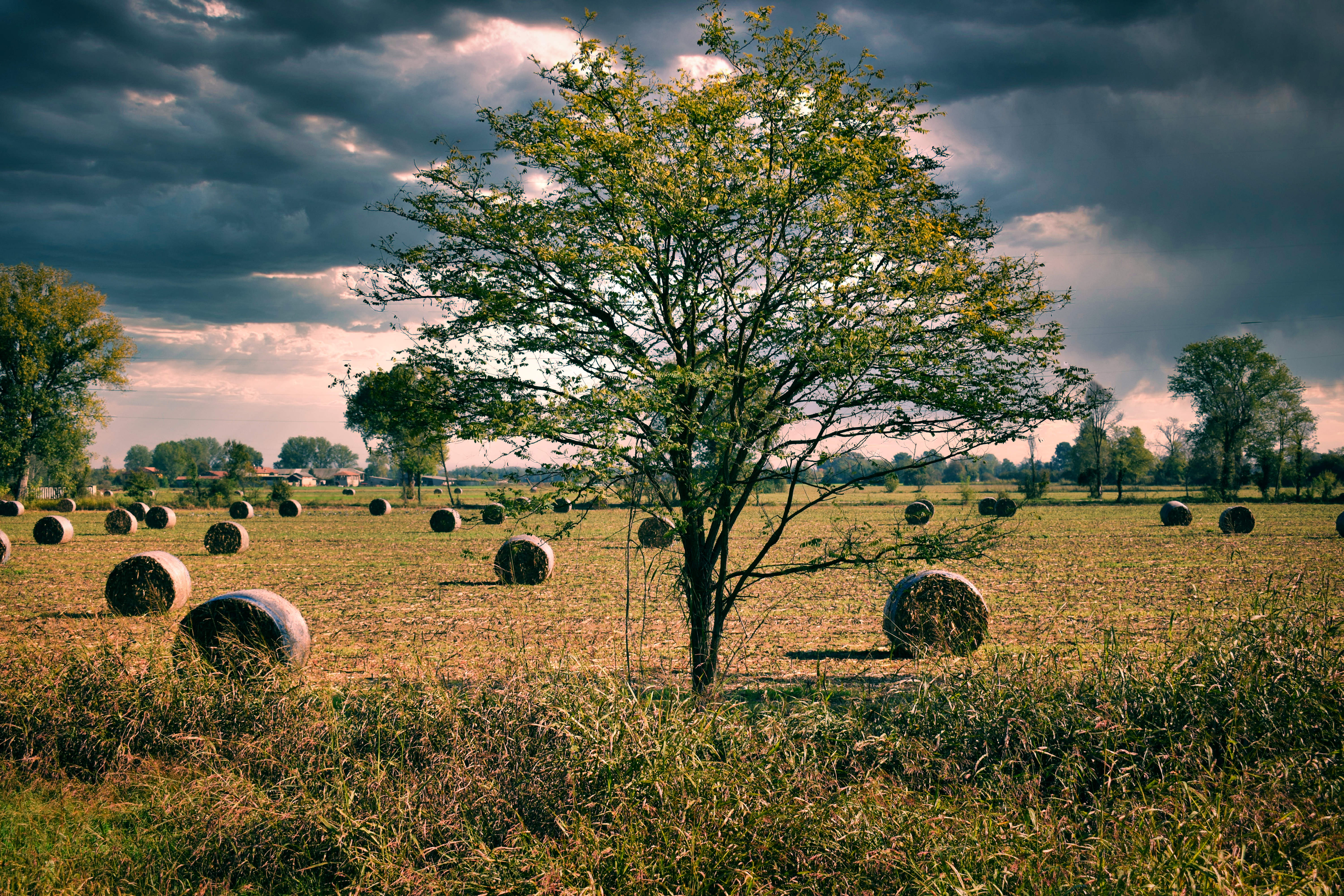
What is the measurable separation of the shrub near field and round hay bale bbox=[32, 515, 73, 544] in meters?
30.3

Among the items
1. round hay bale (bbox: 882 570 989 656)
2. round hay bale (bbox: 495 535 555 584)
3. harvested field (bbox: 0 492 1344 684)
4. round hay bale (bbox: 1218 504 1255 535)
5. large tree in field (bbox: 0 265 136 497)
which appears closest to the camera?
harvested field (bbox: 0 492 1344 684)

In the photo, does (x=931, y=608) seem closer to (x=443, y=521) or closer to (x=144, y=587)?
(x=144, y=587)

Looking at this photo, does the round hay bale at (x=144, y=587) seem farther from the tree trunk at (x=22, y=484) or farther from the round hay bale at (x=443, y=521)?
the tree trunk at (x=22, y=484)

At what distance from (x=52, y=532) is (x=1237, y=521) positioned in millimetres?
53206

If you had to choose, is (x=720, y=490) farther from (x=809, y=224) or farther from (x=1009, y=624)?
(x=1009, y=624)

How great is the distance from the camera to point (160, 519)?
135 feet

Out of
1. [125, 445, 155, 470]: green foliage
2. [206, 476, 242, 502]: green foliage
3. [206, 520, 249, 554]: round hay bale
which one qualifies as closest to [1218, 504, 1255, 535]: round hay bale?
[206, 520, 249, 554]: round hay bale

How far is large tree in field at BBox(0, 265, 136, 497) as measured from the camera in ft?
179

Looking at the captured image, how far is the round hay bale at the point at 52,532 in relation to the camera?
30406 mm

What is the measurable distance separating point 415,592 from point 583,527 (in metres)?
23.2

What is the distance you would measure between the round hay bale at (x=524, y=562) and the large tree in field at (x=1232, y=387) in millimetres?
78723

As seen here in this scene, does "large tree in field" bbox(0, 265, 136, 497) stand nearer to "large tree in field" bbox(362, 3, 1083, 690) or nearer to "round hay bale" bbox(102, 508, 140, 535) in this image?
"round hay bale" bbox(102, 508, 140, 535)

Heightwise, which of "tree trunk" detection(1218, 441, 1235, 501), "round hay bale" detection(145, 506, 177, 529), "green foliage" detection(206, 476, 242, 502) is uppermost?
"tree trunk" detection(1218, 441, 1235, 501)

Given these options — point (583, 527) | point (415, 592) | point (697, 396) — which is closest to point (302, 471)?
point (583, 527)
